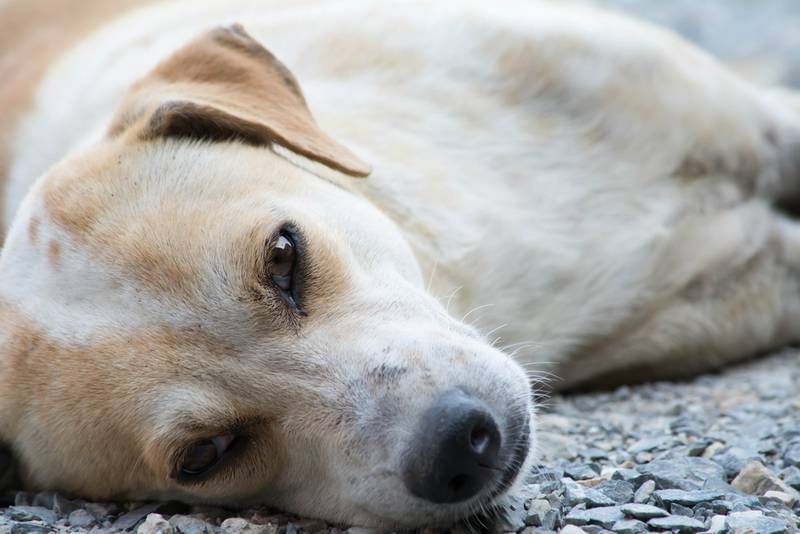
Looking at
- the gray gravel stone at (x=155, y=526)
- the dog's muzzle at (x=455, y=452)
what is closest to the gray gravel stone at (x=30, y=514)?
the gray gravel stone at (x=155, y=526)

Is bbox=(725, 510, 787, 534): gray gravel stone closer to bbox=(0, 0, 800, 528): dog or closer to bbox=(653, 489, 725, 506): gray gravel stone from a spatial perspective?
bbox=(653, 489, 725, 506): gray gravel stone

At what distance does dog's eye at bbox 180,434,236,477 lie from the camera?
7.93ft

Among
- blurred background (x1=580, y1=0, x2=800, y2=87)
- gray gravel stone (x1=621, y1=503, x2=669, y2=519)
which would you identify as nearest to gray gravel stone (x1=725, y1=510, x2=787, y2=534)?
gray gravel stone (x1=621, y1=503, x2=669, y2=519)

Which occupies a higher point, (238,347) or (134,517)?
(238,347)

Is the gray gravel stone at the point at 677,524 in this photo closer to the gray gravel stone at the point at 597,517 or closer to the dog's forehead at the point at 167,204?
the gray gravel stone at the point at 597,517

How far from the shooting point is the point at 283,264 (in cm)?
251

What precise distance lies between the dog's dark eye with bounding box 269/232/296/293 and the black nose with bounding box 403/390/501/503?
0.58 m

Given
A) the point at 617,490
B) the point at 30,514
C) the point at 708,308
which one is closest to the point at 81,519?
the point at 30,514

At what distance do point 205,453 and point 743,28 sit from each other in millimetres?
6709

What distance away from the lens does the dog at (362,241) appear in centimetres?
233

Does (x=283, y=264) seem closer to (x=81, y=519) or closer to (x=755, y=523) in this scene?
(x=81, y=519)

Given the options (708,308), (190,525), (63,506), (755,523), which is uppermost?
(755,523)

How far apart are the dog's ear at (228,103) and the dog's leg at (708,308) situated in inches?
50.1

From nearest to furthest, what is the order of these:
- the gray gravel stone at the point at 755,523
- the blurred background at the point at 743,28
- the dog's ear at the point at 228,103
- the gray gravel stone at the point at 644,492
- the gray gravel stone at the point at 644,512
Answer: the gray gravel stone at the point at 755,523
the gray gravel stone at the point at 644,512
the gray gravel stone at the point at 644,492
the dog's ear at the point at 228,103
the blurred background at the point at 743,28
